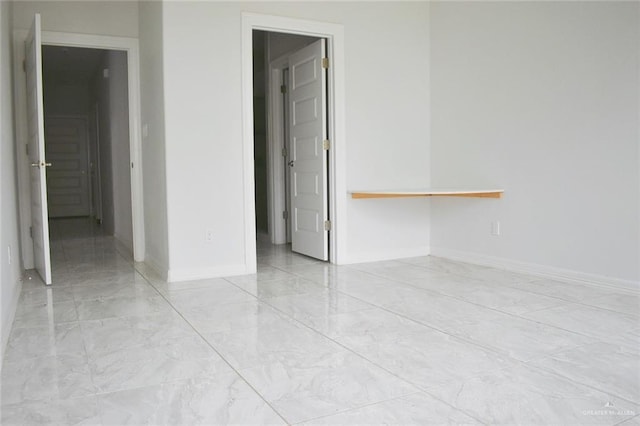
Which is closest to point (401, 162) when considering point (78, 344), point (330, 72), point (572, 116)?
point (330, 72)

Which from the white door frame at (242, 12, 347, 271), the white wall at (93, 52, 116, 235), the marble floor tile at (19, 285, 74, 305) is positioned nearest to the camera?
the marble floor tile at (19, 285, 74, 305)

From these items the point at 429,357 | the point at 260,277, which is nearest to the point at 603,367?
the point at 429,357

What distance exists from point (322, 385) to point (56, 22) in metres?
4.30

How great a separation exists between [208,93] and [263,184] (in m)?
4.36

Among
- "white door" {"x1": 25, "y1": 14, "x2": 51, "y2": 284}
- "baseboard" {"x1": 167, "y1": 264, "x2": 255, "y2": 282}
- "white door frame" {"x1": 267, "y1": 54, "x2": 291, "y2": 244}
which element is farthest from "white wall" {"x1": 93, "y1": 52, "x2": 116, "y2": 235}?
"baseboard" {"x1": 167, "y1": 264, "x2": 255, "y2": 282}

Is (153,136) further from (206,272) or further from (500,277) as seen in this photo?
(500,277)

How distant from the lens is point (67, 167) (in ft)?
36.8

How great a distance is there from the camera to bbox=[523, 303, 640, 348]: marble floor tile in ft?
8.84

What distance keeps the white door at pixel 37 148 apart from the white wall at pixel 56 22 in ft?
0.38

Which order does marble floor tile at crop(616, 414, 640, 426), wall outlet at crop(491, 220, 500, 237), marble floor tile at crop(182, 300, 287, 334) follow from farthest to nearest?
wall outlet at crop(491, 220, 500, 237) → marble floor tile at crop(182, 300, 287, 334) → marble floor tile at crop(616, 414, 640, 426)

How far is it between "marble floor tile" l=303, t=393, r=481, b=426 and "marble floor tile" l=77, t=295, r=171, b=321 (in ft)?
5.90

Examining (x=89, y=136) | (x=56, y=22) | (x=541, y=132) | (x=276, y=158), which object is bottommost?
(x=276, y=158)

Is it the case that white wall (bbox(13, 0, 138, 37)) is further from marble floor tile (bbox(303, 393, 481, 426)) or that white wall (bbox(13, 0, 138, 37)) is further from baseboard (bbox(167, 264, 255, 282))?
marble floor tile (bbox(303, 393, 481, 426))

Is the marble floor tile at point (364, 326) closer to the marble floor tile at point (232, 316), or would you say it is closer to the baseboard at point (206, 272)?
the marble floor tile at point (232, 316)
